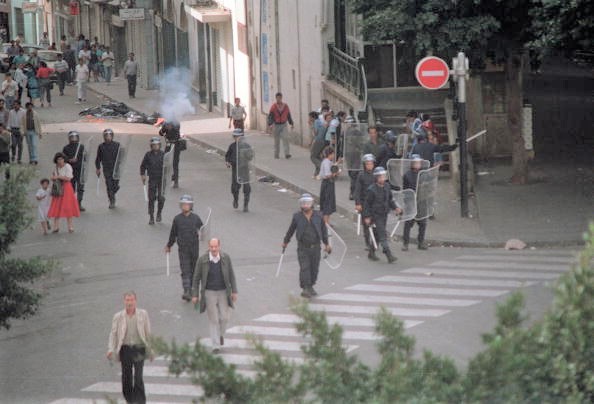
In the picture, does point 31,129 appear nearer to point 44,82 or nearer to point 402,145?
point 402,145

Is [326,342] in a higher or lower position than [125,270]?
higher

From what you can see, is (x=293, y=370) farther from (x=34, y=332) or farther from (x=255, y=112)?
(x=255, y=112)

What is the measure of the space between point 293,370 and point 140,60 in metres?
50.2

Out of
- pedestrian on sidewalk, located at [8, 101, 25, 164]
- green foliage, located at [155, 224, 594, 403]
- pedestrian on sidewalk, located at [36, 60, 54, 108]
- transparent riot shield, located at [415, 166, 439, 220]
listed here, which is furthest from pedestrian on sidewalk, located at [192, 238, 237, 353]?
pedestrian on sidewalk, located at [36, 60, 54, 108]

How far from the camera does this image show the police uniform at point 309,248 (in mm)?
18000

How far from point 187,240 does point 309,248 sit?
65.3 inches

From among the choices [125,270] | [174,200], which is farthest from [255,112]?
[125,270]

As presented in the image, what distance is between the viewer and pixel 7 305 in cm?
1288

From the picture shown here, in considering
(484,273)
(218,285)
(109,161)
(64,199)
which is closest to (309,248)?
(218,285)

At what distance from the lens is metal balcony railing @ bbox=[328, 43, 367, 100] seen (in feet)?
102

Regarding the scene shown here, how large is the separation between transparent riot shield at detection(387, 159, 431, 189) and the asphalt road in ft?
3.80

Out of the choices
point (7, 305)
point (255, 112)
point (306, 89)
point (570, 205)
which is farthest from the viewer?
point (255, 112)

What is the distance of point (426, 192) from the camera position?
22047 millimetres

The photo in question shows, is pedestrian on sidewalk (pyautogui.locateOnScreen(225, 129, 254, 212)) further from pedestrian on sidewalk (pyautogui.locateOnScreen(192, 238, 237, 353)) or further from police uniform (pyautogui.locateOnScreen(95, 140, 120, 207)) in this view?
pedestrian on sidewalk (pyautogui.locateOnScreen(192, 238, 237, 353))
